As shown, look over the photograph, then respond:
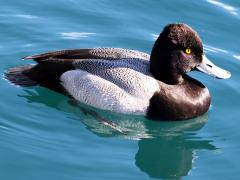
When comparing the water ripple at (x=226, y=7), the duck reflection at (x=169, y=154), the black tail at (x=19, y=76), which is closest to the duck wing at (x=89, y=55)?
the black tail at (x=19, y=76)

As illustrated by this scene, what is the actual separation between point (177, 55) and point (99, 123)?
1164 mm

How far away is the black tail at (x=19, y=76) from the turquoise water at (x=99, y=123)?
A: 9 cm

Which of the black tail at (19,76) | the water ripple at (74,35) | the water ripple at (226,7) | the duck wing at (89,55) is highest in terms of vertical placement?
the water ripple at (226,7)

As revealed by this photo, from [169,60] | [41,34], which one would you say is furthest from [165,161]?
[41,34]

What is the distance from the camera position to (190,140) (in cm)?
789

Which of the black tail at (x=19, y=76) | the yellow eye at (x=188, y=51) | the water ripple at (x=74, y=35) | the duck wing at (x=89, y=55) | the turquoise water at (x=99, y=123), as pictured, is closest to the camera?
the turquoise water at (x=99, y=123)

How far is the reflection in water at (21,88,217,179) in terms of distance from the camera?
7.41 m

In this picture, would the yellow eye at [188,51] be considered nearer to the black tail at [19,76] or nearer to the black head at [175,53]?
the black head at [175,53]

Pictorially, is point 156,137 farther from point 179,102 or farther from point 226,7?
point 226,7

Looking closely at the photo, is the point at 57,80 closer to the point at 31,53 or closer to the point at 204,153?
the point at 31,53

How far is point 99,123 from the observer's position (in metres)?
8.00

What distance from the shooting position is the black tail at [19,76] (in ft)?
27.7

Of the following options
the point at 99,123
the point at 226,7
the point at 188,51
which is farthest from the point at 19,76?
the point at 226,7

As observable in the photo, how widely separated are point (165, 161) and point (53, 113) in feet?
4.71
